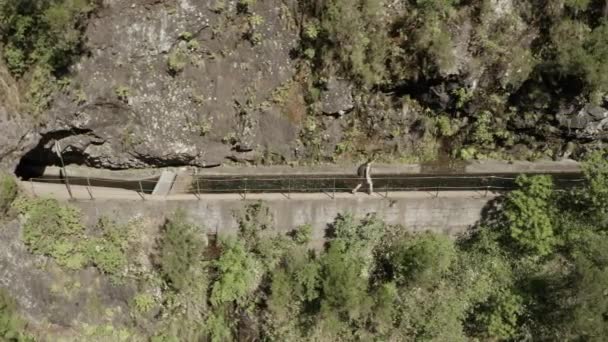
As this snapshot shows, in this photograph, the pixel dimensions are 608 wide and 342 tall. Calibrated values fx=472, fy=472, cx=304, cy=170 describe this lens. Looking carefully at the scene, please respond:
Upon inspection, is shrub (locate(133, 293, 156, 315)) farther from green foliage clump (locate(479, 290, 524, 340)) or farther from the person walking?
green foliage clump (locate(479, 290, 524, 340))

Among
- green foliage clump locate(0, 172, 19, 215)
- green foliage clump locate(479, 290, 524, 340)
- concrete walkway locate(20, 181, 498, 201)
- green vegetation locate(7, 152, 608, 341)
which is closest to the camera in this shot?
green foliage clump locate(0, 172, 19, 215)

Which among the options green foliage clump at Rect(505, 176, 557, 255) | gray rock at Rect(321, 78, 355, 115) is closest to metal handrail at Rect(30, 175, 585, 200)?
green foliage clump at Rect(505, 176, 557, 255)

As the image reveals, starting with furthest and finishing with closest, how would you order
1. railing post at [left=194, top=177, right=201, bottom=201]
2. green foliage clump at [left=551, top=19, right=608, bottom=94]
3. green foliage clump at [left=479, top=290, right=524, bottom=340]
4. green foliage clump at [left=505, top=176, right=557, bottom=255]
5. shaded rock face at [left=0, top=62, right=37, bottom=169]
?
green foliage clump at [left=551, top=19, right=608, bottom=94] → railing post at [left=194, top=177, right=201, bottom=201] → shaded rock face at [left=0, top=62, right=37, bottom=169] → green foliage clump at [left=505, top=176, right=557, bottom=255] → green foliage clump at [left=479, top=290, right=524, bottom=340]

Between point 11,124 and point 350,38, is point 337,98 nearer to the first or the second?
point 350,38

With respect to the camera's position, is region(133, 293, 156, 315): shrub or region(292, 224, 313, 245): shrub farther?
region(292, 224, 313, 245): shrub

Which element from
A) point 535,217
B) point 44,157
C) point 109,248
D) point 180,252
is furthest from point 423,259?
point 44,157

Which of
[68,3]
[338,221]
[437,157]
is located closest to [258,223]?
[338,221]

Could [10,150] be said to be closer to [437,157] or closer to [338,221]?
[338,221]
